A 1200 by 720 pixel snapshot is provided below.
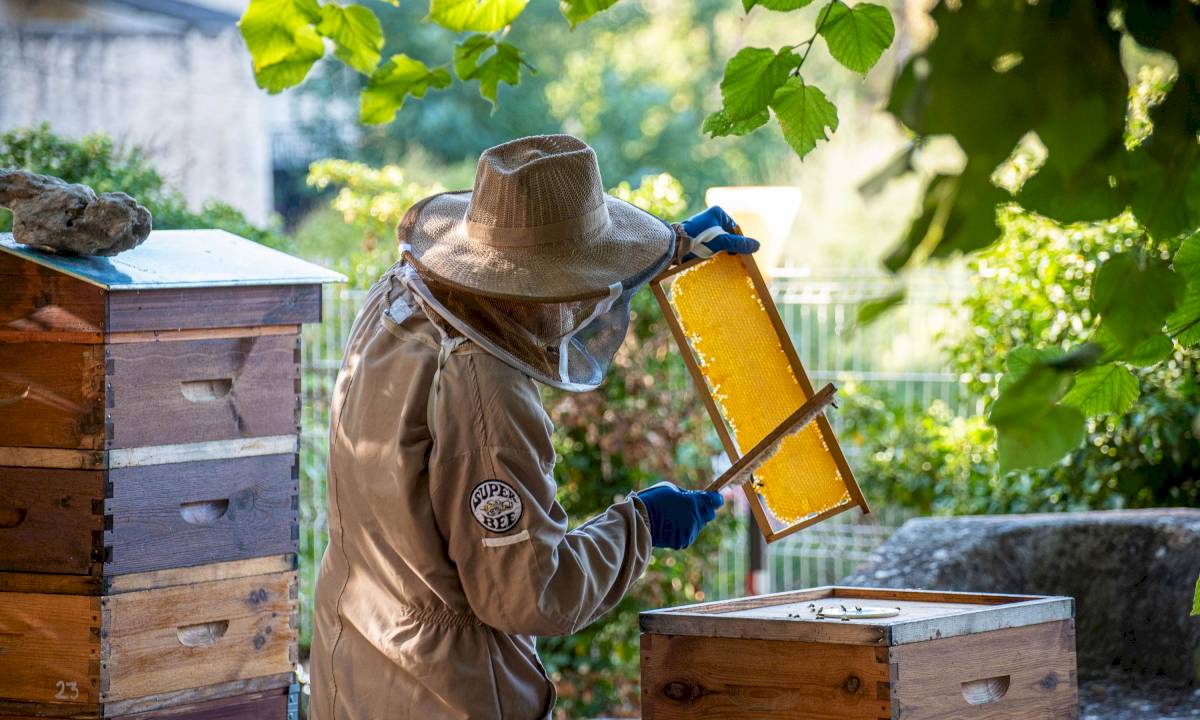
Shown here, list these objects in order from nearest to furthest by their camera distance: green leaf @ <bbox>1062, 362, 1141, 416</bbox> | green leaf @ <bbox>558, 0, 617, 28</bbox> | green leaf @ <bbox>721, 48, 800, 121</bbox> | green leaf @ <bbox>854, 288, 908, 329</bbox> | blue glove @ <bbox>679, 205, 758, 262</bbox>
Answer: green leaf @ <bbox>854, 288, 908, 329</bbox> < green leaf @ <bbox>1062, 362, 1141, 416</bbox> < green leaf @ <bbox>721, 48, 800, 121</bbox> < green leaf @ <bbox>558, 0, 617, 28</bbox> < blue glove @ <bbox>679, 205, 758, 262</bbox>

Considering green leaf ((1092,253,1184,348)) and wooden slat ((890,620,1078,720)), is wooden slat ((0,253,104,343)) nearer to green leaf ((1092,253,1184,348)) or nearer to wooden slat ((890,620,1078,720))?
wooden slat ((890,620,1078,720))

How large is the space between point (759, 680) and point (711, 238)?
0.83 metres

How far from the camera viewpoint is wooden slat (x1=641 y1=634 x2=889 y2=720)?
7.06 feet

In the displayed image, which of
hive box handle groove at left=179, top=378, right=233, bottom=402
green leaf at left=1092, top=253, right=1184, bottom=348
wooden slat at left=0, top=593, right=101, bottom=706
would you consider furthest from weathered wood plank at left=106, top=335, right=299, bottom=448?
green leaf at left=1092, top=253, right=1184, bottom=348

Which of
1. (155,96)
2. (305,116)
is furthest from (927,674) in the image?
(305,116)

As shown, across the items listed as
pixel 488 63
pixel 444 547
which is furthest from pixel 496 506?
pixel 488 63

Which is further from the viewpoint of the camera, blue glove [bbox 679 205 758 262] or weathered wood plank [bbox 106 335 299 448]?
weathered wood plank [bbox 106 335 299 448]

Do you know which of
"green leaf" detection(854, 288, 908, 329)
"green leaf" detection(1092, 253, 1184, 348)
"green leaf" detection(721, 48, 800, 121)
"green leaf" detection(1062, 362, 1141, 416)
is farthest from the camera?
"green leaf" detection(721, 48, 800, 121)

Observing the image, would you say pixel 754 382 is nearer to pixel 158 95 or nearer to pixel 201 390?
pixel 201 390

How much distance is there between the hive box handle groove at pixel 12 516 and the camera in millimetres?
2816

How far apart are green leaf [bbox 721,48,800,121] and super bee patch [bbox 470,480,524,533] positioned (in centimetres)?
74

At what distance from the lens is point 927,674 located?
2189mm

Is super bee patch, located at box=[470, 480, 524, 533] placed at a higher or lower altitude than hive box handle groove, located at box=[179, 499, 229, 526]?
higher

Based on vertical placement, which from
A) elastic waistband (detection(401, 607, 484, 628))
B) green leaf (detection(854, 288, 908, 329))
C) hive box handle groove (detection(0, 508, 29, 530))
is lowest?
elastic waistband (detection(401, 607, 484, 628))
